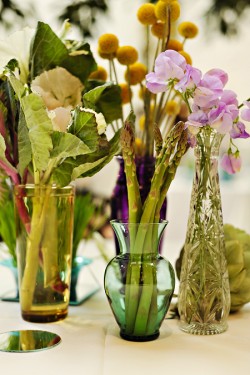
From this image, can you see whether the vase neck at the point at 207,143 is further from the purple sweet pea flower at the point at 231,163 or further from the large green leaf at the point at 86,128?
the large green leaf at the point at 86,128

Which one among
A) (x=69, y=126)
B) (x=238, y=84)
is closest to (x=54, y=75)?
(x=69, y=126)

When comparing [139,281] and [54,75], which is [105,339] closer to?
[139,281]

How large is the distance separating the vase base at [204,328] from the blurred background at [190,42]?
54cm

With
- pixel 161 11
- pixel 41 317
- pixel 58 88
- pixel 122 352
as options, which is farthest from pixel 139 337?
pixel 161 11

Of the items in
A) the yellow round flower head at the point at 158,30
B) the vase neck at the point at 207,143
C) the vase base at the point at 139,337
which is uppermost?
the yellow round flower head at the point at 158,30

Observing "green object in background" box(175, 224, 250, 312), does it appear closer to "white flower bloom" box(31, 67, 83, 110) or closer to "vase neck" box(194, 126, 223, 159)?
"vase neck" box(194, 126, 223, 159)

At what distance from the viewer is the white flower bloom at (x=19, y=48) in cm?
97

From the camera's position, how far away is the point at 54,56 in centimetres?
103

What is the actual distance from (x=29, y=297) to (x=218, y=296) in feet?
0.94

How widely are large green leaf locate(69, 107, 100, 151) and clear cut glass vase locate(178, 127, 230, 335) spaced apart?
16 cm

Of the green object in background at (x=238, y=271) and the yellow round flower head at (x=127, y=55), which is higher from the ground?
the yellow round flower head at (x=127, y=55)

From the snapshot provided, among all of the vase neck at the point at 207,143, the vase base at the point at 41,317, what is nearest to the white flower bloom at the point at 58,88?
the vase neck at the point at 207,143

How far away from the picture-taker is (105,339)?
0.85 m

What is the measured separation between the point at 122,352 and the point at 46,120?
12.5 inches
